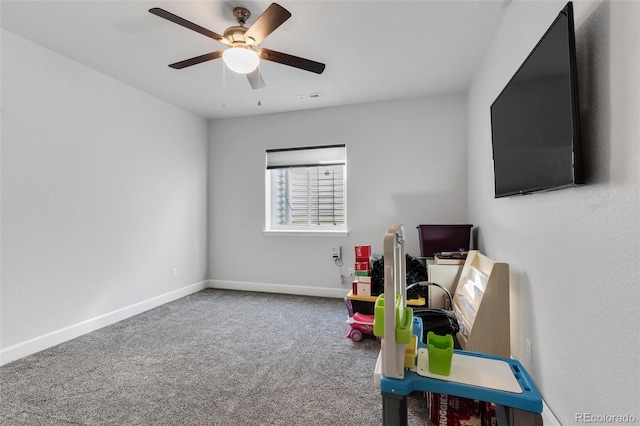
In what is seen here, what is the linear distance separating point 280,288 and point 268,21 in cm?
323

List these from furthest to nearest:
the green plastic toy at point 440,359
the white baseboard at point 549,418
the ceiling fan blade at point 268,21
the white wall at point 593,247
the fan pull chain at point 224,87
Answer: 1. the fan pull chain at point 224,87
2. the ceiling fan blade at point 268,21
3. the white baseboard at point 549,418
4. the green plastic toy at point 440,359
5. the white wall at point 593,247

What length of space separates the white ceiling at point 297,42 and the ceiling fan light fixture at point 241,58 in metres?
0.36

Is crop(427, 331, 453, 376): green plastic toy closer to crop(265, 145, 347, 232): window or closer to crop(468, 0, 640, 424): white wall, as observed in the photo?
crop(468, 0, 640, 424): white wall

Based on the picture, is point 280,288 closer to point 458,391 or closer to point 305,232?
point 305,232

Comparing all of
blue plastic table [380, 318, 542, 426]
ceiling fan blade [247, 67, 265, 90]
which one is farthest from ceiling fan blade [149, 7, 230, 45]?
blue plastic table [380, 318, 542, 426]

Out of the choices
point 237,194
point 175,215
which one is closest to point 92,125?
point 175,215

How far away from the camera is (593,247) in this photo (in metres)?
1.09

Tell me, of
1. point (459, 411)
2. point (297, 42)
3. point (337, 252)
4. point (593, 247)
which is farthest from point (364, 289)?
point (297, 42)

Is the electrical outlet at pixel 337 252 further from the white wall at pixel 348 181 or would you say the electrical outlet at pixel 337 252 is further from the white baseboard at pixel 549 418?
the white baseboard at pixel 549 418

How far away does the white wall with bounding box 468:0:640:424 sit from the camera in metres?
0.92

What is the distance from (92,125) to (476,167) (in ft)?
12.3

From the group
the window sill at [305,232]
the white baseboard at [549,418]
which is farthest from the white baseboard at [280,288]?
the white baseboard at [549,418]

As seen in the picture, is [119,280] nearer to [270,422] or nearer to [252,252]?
[252,252]

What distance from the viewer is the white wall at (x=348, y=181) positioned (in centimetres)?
360
